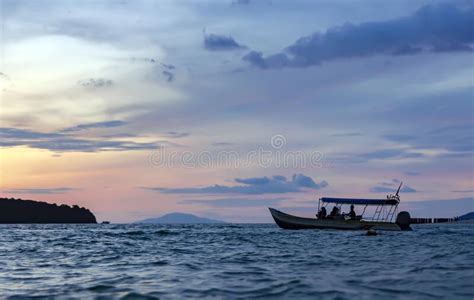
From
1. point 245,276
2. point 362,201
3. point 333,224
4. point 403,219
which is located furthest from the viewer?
point 403,219

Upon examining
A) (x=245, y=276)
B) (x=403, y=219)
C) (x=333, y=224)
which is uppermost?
(x=403, y=219)

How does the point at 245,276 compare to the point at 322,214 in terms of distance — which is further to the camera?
the point at 322,214

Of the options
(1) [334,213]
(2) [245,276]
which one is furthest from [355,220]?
(2) [245,276]

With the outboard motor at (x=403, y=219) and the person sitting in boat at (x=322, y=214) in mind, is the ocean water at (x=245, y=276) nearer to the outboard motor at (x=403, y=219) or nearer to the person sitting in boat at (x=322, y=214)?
the person sitting in boat at (x=322, y=214)

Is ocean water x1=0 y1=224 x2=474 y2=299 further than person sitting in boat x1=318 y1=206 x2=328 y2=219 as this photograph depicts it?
No

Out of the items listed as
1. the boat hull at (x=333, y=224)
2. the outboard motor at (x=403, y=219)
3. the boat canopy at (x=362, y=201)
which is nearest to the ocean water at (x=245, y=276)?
the boat hull at (x=333, y=224)

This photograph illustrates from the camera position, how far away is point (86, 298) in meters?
18.7

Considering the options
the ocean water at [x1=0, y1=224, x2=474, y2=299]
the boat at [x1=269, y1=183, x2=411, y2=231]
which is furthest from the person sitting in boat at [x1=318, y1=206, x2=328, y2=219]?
the ocean water at [x1=0, y1=224, x2=474, y2=299]

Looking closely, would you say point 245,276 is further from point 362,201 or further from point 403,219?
point 403,219

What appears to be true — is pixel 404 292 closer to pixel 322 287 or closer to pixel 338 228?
pixel 322 287

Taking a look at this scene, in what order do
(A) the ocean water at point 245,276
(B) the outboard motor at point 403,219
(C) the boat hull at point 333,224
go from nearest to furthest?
1. (A) the ocean water at point 245,276
2. (C) the boat hull at point 333,224
3. (B) the outboard motor at point 403,219

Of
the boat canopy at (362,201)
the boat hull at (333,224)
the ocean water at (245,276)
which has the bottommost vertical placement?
the ocean water at (245,276)

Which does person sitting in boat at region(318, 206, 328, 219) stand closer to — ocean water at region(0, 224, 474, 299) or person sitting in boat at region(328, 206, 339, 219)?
person sitting in boat at region(328, 206, 339, 219)

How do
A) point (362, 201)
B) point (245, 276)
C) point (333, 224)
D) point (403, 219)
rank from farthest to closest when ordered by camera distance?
point (403, 219)
point (362, 201)
point (333, 224)
point (245, 276)
